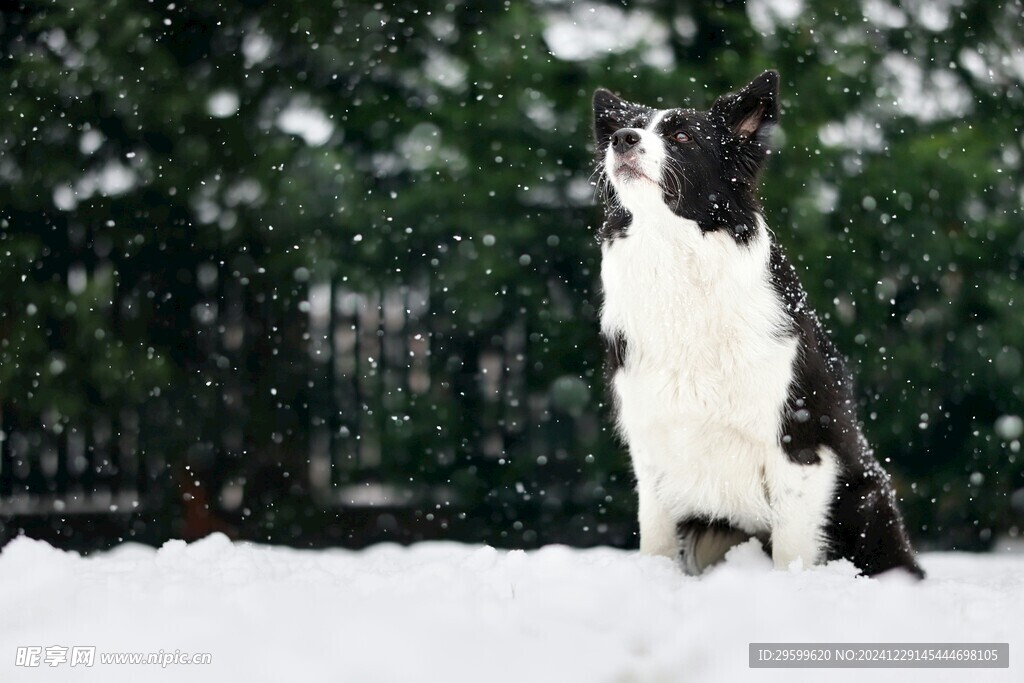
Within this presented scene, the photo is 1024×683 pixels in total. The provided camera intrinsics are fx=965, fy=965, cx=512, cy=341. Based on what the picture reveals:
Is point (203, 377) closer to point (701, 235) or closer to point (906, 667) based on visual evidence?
point (701, 235)

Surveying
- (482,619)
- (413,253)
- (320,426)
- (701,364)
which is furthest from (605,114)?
(320,426)

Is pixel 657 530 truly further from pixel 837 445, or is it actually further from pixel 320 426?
pixel 320 426

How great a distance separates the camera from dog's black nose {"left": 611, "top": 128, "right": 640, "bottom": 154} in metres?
3.20

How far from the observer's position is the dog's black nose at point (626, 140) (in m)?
3.20

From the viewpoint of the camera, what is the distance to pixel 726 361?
322cm

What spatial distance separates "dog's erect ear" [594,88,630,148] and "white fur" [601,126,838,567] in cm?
43

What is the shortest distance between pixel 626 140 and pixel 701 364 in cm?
79

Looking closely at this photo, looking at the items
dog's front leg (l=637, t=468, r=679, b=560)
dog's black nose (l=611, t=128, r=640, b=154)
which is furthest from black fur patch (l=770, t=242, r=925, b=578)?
dog's black nose (l=611, t=128, r=640, b=154)

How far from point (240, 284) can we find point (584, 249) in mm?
2347

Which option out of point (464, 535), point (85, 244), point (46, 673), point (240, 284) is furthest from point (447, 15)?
point (46, 673)

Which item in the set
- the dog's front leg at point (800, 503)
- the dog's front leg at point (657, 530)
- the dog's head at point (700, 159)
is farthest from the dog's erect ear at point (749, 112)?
the dog's front leg at point (657, 530)

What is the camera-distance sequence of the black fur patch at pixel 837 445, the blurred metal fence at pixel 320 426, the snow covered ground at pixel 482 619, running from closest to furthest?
the snow covered ground at pixel 482 619 → the black fur patch at pixel 837 445 → the blurred metal fence at pixel 320 426

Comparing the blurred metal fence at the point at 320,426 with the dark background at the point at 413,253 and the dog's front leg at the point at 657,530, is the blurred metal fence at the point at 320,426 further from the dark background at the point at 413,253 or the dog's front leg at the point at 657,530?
the dog's front leg at the point at 657,530

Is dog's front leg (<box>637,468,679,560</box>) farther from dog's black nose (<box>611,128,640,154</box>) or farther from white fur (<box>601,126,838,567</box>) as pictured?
dog's black nose (<box>611,128,640,154</box>)
